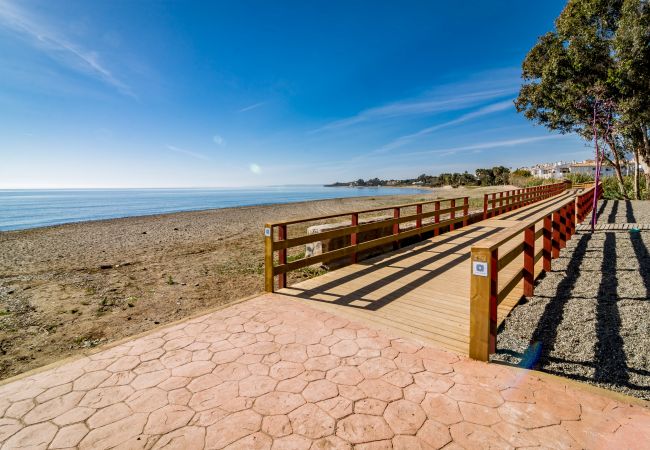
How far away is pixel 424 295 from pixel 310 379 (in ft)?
9.86

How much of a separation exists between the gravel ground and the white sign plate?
105 cm

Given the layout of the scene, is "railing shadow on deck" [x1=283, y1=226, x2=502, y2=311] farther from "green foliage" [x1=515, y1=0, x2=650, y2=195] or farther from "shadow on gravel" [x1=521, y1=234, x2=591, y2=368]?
"green foliage" [x1=515, y1=0, x2=650, y2=195]

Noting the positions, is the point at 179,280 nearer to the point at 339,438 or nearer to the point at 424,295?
the point at 424,295

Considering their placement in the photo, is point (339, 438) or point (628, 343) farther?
point (628, 343)

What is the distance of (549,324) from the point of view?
443cm

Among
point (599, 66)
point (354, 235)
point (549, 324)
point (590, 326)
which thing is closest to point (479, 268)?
point (549, 324)

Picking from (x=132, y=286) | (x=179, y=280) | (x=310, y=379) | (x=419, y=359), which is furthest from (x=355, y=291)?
(x=132, y=286)

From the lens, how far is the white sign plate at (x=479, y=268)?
11.0 feet

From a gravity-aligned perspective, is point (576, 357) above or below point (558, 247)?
below

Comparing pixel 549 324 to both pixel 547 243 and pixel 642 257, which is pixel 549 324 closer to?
pixel 547 243

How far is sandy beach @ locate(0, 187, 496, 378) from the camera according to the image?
5.42 meters

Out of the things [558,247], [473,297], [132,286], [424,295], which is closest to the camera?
[473,297]

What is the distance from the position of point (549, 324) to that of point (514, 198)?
1705cm

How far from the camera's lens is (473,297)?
3.42 metres
